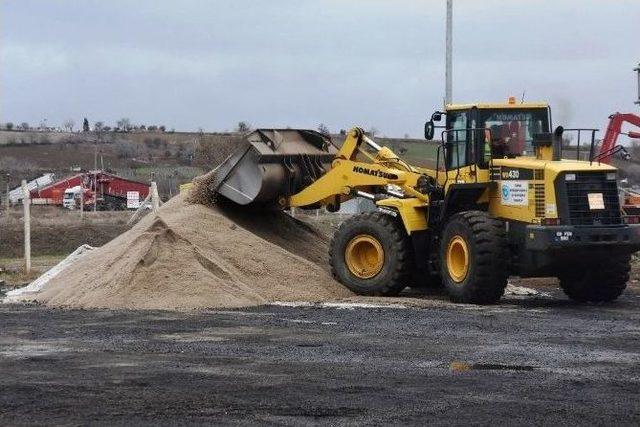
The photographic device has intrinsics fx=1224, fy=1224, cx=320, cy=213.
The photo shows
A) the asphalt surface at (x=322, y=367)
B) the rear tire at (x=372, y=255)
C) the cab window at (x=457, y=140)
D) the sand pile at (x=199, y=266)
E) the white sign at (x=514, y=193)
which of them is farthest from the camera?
the rear tire at (x=372, y=255)

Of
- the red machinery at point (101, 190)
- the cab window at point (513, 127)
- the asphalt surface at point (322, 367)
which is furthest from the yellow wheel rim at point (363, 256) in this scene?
the red machinery at point (101, 190)

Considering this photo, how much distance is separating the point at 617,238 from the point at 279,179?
20.0ft

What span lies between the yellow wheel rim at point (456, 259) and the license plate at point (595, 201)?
200 centimetres

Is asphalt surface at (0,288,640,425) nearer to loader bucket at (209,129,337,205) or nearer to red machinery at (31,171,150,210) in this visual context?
loader bucket at (209,129,337,205)

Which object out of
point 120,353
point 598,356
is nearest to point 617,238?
point 598,356

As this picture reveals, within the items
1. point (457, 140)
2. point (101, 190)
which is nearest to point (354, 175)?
point (457, 140)

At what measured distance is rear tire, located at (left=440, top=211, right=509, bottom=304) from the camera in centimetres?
1798

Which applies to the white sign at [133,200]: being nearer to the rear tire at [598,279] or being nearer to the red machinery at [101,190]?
the red machinery at [101,190]

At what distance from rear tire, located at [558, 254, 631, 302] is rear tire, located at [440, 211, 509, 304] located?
1.45 meters

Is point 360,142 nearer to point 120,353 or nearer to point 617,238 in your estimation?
point 617,238

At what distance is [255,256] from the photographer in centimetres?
2019

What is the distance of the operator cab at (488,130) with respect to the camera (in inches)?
754

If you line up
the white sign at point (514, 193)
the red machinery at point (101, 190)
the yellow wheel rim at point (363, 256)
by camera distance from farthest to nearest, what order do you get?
1. the red machinery at point (101, 190)
2. the yellow wheel rim at point (363, 256)
3. the white sign at point (514, 193)

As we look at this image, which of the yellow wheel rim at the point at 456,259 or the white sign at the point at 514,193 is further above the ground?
the white sign at the point at 514,193
